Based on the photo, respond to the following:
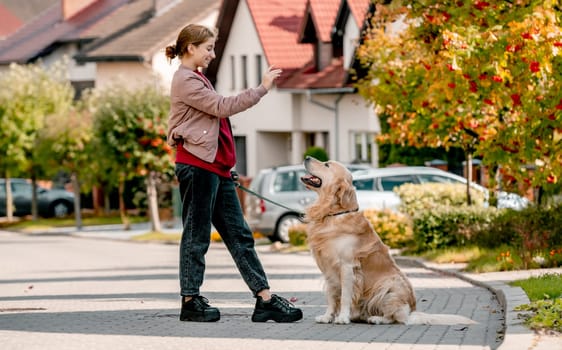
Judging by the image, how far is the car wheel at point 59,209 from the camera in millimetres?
52406

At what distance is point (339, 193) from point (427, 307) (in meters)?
2.37

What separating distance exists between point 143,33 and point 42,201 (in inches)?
341

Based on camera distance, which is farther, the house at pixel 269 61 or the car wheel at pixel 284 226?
the house at pixel 269 61

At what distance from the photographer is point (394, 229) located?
24000mm

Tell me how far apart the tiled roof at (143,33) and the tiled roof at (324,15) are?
9941mm

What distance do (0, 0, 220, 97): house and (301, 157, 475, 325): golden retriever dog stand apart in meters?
37.5

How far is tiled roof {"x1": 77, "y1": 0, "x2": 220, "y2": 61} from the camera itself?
53.8 meters

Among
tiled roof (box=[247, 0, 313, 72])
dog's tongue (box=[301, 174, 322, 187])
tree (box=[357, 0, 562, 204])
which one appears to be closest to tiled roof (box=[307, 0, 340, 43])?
tiled roof (box=[247, 0, 313, 72])

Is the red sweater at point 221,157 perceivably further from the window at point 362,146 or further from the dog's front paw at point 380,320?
the window at point 362,146

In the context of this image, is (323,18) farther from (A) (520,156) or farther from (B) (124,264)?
(A) (520,156)

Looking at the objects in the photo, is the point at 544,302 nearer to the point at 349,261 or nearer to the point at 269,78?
the point at 349,261

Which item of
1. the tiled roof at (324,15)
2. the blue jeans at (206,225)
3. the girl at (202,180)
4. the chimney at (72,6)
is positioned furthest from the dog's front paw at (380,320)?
the chimney at (72,6)

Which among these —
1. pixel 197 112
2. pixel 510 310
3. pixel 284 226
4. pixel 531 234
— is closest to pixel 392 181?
pixel 284 226

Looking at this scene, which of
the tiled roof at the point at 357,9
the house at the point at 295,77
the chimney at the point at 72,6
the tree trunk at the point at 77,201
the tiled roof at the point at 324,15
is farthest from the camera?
the chimney at the point at 72,6
